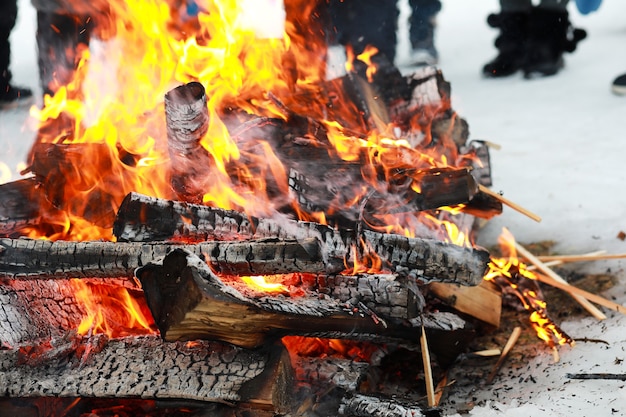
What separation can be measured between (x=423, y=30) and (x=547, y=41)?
1.61 metres

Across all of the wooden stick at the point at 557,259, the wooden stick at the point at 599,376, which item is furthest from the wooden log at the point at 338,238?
the wooden stick at the point at 557,259

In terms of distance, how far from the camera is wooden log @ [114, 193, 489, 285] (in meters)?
2.48

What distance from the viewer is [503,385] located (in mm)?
2607

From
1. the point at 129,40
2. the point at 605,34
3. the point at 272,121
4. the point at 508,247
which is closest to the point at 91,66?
the point at 129,40

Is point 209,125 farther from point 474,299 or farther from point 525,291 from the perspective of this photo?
point 525,291

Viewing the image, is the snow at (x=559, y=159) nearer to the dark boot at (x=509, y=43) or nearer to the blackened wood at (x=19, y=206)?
the dark boot at (x=509, y=43)

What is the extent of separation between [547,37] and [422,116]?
3729 millimetres

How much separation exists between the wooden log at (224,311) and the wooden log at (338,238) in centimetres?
26

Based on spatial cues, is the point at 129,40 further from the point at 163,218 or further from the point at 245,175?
the point at 163,218

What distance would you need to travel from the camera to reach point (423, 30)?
8.09 metres

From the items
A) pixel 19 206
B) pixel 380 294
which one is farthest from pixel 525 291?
pixel 19 206

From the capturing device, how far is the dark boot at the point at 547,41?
6.90m

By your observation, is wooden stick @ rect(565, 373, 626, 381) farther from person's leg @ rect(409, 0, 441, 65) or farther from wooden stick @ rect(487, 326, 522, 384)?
person's leg @ rect(409, 0, 441, 65)

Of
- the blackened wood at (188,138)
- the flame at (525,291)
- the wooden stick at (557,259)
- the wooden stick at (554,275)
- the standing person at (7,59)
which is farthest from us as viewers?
the standing person at (7,59)
